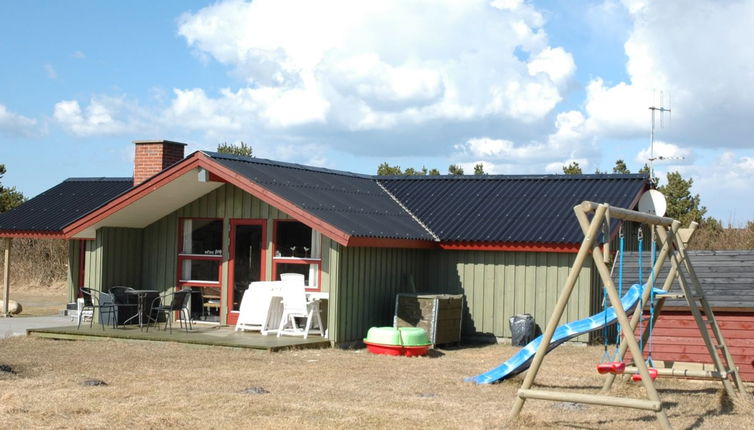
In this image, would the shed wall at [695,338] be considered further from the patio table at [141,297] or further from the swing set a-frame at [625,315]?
the patio table at [141,297]

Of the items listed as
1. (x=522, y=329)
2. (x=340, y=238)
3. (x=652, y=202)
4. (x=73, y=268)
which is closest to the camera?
(x=340, y=238)

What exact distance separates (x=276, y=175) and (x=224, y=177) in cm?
133

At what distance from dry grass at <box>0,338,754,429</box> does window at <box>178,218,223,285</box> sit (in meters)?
2.82

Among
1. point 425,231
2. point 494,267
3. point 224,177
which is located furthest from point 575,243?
point 224,177

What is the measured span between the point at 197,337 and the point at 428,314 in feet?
12.2

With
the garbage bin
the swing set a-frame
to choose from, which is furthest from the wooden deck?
the swing set a-frame

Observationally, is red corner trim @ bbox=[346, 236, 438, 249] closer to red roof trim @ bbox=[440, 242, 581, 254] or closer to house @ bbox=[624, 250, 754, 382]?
red roof trim @ bbox=[440, 242, 581, 254]

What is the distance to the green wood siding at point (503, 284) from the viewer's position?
1631 cm

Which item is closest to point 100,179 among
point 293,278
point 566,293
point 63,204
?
point 63,204

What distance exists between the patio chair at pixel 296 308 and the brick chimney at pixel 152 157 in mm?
4951

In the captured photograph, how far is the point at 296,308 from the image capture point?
15.5 metres

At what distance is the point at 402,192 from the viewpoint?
19.8m

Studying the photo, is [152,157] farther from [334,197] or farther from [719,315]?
[719,315]

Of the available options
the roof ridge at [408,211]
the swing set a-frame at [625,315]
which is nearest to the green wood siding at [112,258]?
the roof ridge at [408,211]
